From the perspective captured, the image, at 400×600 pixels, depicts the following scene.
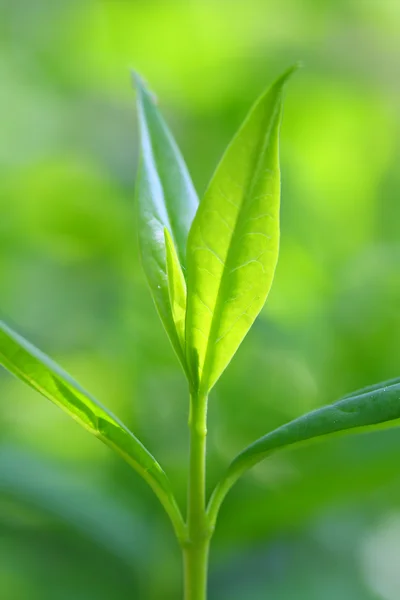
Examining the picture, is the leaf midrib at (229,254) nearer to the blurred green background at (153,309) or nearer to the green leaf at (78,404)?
the green leaf at (78,404)

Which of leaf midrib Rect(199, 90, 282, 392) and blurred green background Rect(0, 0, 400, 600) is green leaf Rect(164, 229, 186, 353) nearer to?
leaf midrib Rect(199, 90, 282, 392)

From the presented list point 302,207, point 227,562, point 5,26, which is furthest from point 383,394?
point 5,26

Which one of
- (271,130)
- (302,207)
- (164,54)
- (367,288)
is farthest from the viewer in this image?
(164,54)

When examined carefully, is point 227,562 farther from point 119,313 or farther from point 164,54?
point 164,54

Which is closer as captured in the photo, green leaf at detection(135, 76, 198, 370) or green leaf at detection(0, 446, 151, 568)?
green leaf at detection(135, 76, 198, 370)

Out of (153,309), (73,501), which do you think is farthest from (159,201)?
(153,309)

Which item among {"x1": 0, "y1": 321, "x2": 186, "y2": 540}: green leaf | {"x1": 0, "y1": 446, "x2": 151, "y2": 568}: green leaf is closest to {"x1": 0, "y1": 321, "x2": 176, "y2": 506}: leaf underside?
{"x1": 0, "y1": 321, "x2": 186, "y2": 540}: green leaf
